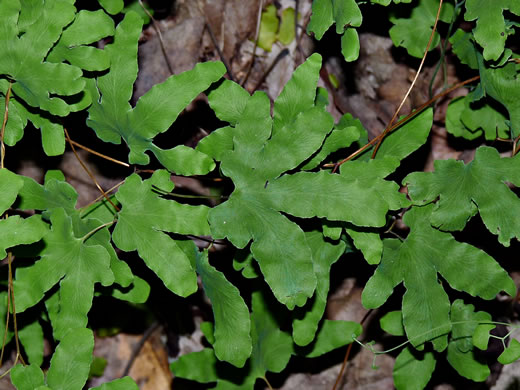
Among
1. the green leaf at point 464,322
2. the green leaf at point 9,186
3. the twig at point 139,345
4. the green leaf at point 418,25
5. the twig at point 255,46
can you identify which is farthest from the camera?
the twig at point 139,345

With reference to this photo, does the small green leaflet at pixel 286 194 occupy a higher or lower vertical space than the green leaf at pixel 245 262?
higher

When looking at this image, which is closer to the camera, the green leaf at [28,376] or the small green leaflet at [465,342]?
the green leaf at [28,376]

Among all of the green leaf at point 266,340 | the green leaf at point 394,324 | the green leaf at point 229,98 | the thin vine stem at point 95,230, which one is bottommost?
the green leaf at point 266,340

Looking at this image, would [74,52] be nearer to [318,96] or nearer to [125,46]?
[125,46]

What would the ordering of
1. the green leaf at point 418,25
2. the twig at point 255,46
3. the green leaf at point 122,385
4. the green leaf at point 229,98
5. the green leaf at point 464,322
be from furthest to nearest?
the twig at point 255,46
the green leaf at point 418,25
the green leaf at point 464,322
the green leaf at point 229,98
the green leaf at point 122,385

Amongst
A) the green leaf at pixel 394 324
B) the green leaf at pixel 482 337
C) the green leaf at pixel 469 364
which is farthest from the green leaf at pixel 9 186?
the green leaf at pixel 469 364

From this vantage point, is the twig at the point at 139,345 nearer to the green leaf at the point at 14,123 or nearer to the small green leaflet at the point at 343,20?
the green leaf at the point at 14,123
